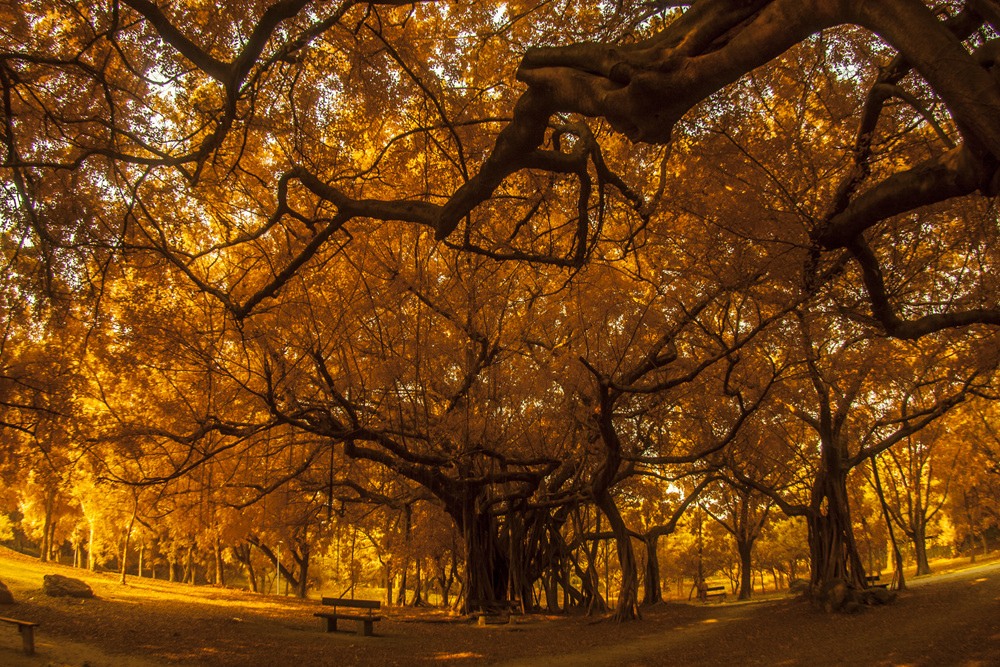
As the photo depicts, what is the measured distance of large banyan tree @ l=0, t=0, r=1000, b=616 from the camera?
3178 mm

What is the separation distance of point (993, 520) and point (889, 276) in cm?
3505

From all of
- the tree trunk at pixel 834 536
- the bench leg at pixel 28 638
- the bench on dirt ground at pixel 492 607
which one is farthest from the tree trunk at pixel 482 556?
the bench leg at pixel 28 638

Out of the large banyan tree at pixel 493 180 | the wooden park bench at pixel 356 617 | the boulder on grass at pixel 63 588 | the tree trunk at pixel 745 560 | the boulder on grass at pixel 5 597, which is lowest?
the tree trunk at pixel 745 560

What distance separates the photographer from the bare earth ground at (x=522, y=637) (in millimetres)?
7305

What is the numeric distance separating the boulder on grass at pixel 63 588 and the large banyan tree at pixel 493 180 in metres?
3.73

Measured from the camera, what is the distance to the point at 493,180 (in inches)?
150

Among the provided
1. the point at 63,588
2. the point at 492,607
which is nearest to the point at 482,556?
the point at 492,607

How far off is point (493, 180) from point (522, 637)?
915 centimetres

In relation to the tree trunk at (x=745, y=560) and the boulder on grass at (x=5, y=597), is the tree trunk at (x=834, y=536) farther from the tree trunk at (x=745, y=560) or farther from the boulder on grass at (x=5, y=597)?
the boulder on grass at (x=5, y=597)

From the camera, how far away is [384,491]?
1703 centimetres

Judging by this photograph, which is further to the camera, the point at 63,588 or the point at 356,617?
the point at 63,588

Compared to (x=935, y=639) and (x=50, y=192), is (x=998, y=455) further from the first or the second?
(x=50, y=192)

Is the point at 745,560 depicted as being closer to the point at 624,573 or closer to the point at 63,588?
the point at 624,573

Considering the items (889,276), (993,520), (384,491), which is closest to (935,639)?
(889,276)
